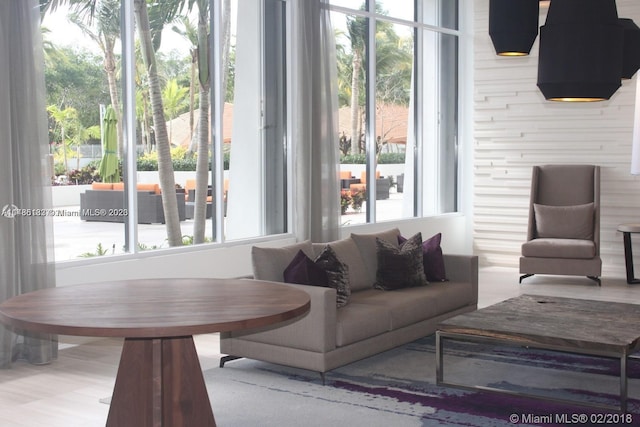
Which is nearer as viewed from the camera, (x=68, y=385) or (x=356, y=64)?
(x=68, y=385)

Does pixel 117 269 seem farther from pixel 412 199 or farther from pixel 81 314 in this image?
pixel 412 199

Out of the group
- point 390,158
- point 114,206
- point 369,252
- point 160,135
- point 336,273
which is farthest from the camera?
point 390,158

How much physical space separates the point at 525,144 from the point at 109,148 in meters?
5.41

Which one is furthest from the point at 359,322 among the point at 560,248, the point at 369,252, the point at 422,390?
the point at 560,248

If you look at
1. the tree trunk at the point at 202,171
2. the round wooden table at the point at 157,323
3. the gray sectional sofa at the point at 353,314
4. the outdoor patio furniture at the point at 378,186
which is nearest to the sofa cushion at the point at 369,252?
the gray sectional sofa at the point at 353,314

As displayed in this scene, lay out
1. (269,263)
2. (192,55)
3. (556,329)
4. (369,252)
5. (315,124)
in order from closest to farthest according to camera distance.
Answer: (556,329), (269,263), (369,252), (192,55), (315,124)

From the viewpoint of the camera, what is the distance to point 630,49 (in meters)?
5.09

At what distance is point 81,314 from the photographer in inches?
124

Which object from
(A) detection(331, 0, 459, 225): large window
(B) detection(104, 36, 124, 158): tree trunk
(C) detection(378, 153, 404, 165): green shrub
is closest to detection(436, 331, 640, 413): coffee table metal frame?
(B) detection(104, 36, 124, 158): tree trunk

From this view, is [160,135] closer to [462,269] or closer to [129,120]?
[129,120]

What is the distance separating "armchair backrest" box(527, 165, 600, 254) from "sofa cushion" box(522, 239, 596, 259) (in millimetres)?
311

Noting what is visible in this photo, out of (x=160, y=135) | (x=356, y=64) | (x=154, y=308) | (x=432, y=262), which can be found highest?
(x=356, y=64)

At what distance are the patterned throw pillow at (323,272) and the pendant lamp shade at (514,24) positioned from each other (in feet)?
5.58

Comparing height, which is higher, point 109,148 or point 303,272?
point 109,148
